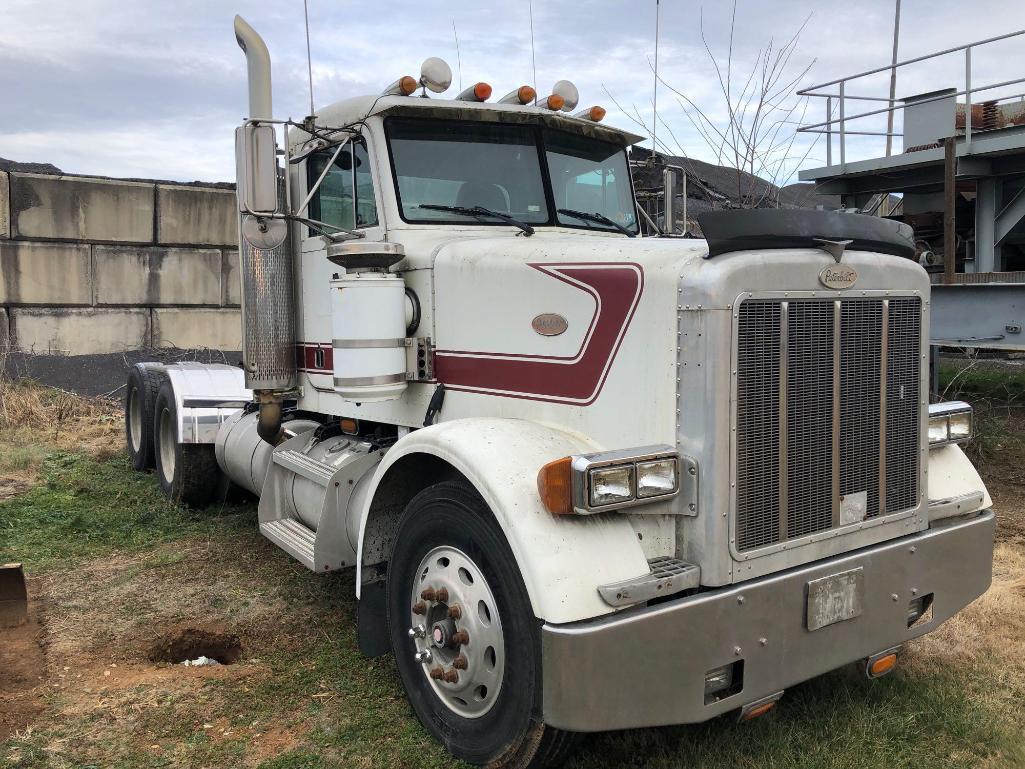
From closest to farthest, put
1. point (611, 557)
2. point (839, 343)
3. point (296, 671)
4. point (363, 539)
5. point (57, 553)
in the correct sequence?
point (611, 557)
point (839, 343)
point (363, 539)
point (296, 671)
point (57, 553)

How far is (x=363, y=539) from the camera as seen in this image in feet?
12.3

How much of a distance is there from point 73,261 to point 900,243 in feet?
38.1

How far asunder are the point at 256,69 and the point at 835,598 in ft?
12.1

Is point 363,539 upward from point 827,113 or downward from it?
downward

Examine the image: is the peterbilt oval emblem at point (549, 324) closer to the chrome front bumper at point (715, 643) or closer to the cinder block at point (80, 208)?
the chrome front bumper at point (715, 643)

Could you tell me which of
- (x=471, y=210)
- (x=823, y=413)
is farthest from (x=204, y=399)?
(x=823, y=413)

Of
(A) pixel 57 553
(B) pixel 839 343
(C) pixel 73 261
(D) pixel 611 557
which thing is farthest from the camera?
(C) pixel 73 261

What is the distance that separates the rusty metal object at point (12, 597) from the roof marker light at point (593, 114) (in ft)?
12.7

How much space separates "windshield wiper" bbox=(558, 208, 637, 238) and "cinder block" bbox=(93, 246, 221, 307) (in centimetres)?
977

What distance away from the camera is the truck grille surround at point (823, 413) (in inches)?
115

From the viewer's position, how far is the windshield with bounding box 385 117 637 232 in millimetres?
4254

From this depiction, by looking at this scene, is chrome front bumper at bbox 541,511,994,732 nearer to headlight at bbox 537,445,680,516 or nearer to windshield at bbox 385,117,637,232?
headlight at bbox 537,445,680,516

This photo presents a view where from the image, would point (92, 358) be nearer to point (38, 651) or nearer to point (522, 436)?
point (38, 651)

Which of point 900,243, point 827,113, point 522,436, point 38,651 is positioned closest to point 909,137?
point 827,113
